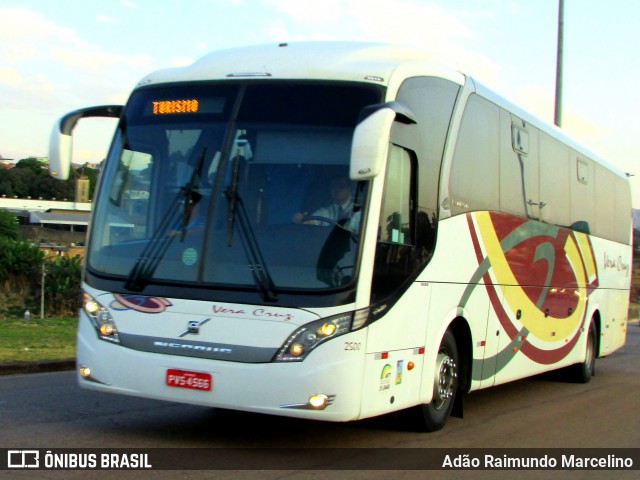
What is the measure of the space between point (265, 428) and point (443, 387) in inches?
71.0

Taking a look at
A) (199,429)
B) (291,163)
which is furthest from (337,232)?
(199,429)

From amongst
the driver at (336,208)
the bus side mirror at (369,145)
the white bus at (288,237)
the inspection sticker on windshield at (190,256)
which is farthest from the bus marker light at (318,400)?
the bus side mirror at (369,145)

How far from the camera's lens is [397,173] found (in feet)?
25.5

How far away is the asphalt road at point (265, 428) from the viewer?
294 inches

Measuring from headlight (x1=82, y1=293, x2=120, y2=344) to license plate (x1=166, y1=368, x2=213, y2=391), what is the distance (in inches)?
24.8

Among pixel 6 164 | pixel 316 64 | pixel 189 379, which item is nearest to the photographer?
pixel 189 379

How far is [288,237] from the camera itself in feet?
23.5

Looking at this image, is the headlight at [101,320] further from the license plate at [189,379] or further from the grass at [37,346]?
the grass at [37,346]

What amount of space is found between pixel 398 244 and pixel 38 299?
32172 millimetres

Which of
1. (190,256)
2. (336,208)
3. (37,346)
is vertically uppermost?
(336,208)

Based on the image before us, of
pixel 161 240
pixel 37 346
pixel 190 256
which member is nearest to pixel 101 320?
pixel 161 240

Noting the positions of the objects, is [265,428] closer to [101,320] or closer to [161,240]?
[101,320]

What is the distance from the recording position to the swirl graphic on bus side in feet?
32.7

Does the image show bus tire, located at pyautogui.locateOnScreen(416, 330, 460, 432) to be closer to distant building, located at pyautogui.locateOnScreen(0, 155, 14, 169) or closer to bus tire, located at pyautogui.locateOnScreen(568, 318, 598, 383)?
bus tire, located at pyautogui.locateOnScreen(568, 318, 598, 383)
